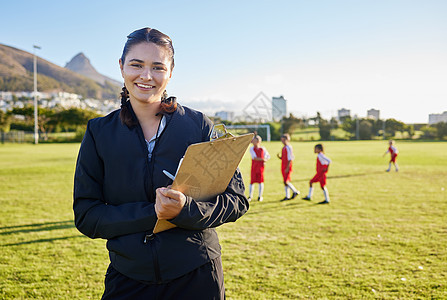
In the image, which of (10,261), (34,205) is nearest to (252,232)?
(10,261)

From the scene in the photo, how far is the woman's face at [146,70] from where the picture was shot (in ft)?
5.08

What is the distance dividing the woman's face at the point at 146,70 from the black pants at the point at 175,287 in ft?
2.89

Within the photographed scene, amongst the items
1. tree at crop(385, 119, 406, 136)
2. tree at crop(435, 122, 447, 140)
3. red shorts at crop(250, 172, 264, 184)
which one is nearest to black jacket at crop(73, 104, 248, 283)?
red shorts at crop(250, 172, 264, 184)

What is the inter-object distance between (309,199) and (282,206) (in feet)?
4.15

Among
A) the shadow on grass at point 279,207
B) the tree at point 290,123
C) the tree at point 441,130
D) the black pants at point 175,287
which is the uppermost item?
the tree at point 290,123

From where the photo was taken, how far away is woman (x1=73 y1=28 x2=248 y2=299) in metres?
1.48

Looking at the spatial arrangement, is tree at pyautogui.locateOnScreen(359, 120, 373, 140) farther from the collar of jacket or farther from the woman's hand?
the woman's hand

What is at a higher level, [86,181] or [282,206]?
[86,181]

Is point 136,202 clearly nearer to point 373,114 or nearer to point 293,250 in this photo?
point 293,250

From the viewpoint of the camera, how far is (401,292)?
3793mm

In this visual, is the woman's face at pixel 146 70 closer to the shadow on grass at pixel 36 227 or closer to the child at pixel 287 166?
the shadow on grass at pixel 36 227

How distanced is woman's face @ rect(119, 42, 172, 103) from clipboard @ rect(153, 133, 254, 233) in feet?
1.63

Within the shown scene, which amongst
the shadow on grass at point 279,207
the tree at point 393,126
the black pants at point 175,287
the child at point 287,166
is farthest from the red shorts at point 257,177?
the tree at point 393,126

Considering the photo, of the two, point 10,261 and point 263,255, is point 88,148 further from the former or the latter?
point 10,261
